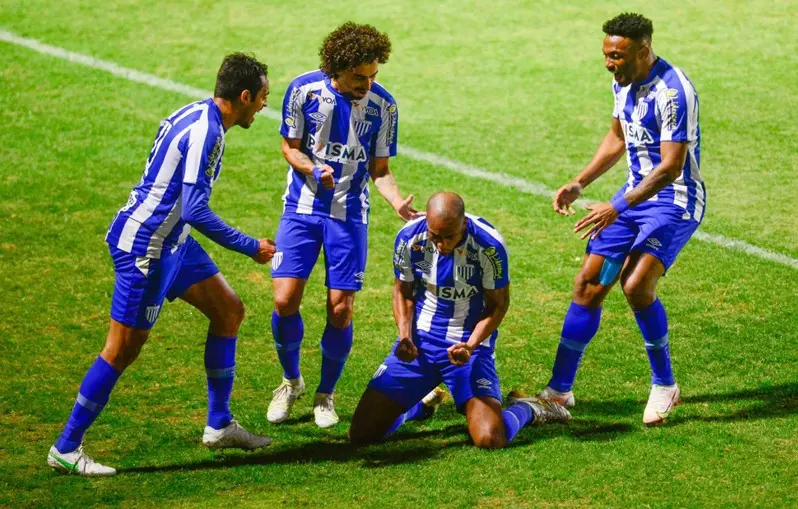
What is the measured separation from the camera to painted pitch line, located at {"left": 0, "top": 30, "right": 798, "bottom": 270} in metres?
11.0

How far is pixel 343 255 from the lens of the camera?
26.6 ft

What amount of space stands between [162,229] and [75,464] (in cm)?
143

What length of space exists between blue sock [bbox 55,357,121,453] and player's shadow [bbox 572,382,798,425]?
2.95m

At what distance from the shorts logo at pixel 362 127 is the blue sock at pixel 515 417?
2.01m

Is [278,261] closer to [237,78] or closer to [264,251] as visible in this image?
[264,251]

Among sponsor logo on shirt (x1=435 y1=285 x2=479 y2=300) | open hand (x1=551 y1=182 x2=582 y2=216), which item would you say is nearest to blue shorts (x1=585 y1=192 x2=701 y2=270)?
open hand (x1=551 y1=182 x2=582 y2=216)

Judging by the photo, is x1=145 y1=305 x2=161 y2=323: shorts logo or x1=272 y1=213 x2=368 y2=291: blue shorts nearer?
x1=145 y1=305 x2=161 y2=323: shorts logo

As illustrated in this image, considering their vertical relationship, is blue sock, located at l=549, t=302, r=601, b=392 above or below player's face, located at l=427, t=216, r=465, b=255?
below

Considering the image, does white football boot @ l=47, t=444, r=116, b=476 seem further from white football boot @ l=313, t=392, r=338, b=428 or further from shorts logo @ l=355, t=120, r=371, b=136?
shorts logo @ l=355, t=120, r=371, b=136

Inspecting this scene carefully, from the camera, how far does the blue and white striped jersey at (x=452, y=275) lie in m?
7.50

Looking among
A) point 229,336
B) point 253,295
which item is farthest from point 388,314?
point 229,336

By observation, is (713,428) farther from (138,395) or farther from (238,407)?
(138,395)

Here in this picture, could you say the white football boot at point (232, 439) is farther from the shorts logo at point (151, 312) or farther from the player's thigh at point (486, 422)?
the player's thigh at point (486, 422)

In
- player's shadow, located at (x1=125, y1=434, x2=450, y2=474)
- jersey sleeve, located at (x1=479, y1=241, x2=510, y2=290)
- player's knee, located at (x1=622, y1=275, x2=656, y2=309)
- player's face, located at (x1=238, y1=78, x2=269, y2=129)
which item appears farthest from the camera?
player's knee, located at (x1=622, y1=275, x2=656, y2=309)
